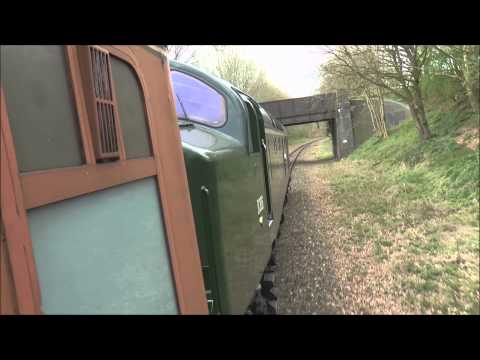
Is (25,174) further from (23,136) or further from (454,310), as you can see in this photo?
(454,310)

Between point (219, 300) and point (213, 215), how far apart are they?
64 cm

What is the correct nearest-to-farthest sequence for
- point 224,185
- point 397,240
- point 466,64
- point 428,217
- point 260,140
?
point 224,185 < point 260,140 < point 397,240 < point 428,217 < point 466,64

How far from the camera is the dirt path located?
18.5 feet

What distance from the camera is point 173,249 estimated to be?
2189 millimetres

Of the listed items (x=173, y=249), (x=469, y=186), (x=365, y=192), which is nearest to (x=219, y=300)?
(x=173, y=249)

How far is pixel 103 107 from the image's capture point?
5.32ft

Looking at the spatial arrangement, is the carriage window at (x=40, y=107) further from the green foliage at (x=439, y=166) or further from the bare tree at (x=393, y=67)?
the bare tree at (x=393, y=67)

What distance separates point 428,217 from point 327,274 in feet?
11.2

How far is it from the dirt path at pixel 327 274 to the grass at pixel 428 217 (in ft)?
0.84

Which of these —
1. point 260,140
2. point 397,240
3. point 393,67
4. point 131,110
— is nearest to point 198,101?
point 260,140

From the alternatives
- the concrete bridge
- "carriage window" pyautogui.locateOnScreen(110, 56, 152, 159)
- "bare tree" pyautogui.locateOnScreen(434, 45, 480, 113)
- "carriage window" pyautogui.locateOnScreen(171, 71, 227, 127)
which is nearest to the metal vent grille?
"carriage window" pyautogui.locateOnScreen(110, 56, 152, 159)

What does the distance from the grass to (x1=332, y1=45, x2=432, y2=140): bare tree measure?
3.32 ft

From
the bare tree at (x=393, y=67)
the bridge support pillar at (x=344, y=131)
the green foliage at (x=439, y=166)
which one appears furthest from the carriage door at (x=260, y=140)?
the bridge support pillar at (x=344, y=131)

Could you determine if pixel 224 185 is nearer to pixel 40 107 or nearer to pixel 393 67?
pixel 40 107
